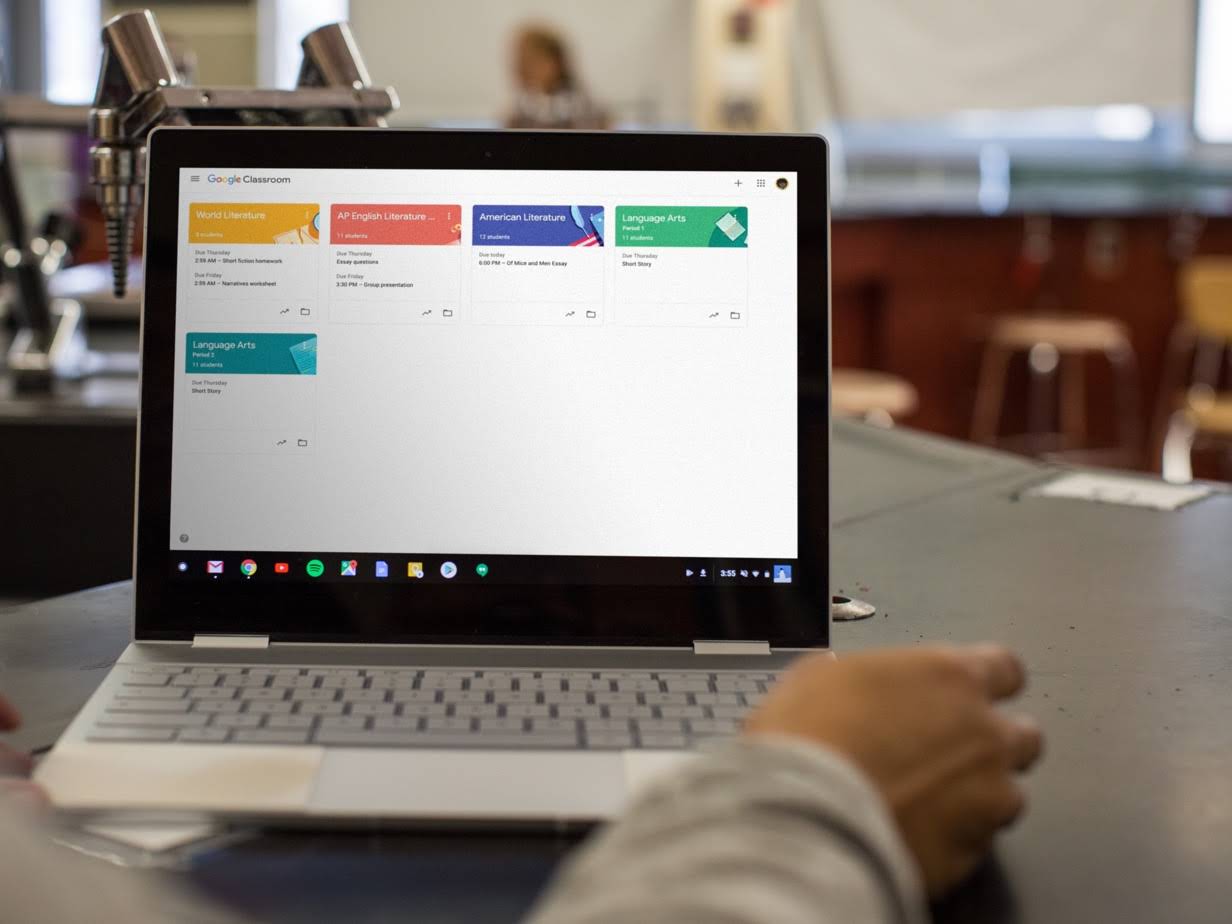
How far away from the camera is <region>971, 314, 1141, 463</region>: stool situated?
4.87 metres

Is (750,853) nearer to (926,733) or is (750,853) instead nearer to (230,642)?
(926,733)

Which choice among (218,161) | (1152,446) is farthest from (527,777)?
(1152,446)

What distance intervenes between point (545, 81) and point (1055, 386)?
6.88ft

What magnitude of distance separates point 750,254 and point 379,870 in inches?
17.1

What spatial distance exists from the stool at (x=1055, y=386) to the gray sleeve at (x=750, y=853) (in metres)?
4.56

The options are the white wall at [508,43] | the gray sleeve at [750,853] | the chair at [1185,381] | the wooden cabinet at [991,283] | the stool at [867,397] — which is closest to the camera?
the gray sleeve at [750,853]

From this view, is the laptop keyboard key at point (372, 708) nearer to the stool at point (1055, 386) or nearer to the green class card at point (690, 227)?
the green class card at point (690, 227)

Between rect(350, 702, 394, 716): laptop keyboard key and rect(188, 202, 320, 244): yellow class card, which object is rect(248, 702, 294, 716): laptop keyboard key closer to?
rect(350, 702, 394, 716): laptop keyboard key

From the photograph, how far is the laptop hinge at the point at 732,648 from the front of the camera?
0.80 meters

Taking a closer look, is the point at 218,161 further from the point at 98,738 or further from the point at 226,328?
the point at 98,738

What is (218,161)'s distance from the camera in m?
A: 0.83

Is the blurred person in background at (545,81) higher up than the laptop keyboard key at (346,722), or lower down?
higher up

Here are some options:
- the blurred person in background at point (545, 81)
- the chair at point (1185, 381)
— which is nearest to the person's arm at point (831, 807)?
the chair at point (1185, 381)

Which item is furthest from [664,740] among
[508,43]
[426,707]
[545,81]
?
[508,43]
